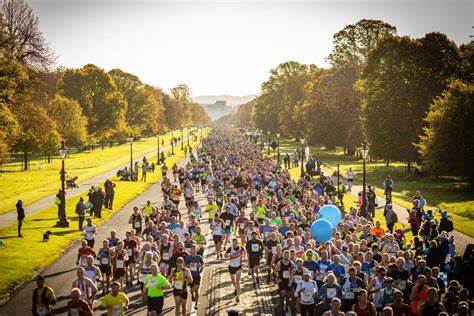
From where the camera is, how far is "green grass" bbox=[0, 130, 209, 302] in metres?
17.8

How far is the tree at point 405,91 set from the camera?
163 ft

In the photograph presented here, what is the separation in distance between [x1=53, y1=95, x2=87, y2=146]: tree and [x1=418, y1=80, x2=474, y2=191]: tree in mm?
50995

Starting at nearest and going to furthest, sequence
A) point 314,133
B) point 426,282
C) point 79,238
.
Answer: point 426,282 < point 79,238 < point 314,133

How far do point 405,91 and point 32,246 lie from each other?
39.7 meters

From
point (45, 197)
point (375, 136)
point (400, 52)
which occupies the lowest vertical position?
point (45, 197)

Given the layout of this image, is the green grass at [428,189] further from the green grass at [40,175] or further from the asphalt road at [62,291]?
the green grass at [40,175]

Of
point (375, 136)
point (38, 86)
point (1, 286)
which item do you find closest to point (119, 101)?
point (38, 86)

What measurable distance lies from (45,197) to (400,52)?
36.5 metres

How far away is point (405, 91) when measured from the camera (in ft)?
169

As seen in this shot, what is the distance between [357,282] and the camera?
476 inches

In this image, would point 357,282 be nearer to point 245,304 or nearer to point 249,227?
point 245,304

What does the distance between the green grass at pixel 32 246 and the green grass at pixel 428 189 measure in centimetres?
1878

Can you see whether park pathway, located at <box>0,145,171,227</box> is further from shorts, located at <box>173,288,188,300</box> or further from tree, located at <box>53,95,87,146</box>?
tree, located at <box>53,95,87,146</box>

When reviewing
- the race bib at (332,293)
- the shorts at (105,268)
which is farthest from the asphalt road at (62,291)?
the race bib at (332,293)
